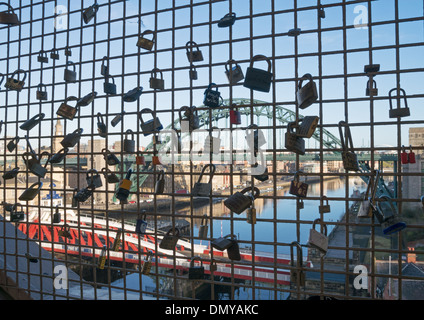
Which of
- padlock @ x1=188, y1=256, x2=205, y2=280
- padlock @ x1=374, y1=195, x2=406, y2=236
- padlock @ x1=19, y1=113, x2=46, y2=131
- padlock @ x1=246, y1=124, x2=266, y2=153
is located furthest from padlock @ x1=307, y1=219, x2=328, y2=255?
padlock @ x1=19, y1=113, x2=46, y2=131

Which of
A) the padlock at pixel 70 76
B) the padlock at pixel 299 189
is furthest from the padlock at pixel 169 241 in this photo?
the padlock at pixel 70 76

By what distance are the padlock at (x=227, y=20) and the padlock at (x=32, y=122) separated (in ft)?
4.24

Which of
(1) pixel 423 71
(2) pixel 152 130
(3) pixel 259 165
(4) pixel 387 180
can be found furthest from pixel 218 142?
(4) pixel 387 180

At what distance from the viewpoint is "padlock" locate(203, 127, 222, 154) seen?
1.75 meters

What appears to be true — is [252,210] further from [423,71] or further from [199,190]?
[423,71]

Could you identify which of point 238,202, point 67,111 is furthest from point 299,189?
point 67,111

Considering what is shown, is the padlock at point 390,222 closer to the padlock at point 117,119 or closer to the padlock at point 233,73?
the padlock at point 233,73

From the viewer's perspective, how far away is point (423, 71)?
4.62 feet

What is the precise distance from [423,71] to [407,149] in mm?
324

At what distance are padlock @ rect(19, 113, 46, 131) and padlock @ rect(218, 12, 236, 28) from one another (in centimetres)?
129

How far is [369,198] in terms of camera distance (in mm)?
1466

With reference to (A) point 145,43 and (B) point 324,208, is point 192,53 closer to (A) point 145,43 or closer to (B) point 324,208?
(A) point 145,43

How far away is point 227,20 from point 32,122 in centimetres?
137

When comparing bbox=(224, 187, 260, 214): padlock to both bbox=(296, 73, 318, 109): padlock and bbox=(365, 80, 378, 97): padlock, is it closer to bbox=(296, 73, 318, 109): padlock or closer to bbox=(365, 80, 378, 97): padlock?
bbox=(296, 73, 318, 109): padlock
